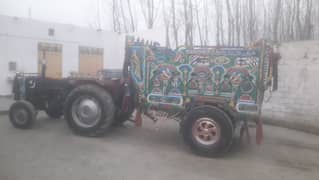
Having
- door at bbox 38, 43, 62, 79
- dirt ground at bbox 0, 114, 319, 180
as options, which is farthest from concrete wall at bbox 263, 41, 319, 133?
door at bbox 38, 43, 62, 79

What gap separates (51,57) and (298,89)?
10021mm

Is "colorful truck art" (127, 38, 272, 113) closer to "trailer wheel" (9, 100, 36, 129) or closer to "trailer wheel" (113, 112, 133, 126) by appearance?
"trailer wheel" (113, 112, 133, 126)

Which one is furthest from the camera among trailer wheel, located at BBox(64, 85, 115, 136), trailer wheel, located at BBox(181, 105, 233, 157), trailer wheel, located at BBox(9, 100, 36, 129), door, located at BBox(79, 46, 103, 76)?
door, located at BBox(79, 46, 103, 76)

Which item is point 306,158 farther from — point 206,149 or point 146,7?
point 146,7

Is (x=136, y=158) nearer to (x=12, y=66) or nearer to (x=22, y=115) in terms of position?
(x=22, y=115)

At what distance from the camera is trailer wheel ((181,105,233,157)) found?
5367 mm

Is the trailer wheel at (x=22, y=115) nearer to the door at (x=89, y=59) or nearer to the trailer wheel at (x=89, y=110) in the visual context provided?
the trailer wheel at (x=89, y=110)

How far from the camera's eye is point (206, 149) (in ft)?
18.1

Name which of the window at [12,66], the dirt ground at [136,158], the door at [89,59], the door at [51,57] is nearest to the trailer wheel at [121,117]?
the dirt ground at [136,158]

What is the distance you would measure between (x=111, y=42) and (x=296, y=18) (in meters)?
8.88

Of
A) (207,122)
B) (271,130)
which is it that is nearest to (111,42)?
(271,130)

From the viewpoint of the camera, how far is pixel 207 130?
18.1 feet

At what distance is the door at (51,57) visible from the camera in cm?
1257

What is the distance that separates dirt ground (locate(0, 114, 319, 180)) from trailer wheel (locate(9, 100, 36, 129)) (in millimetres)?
233
